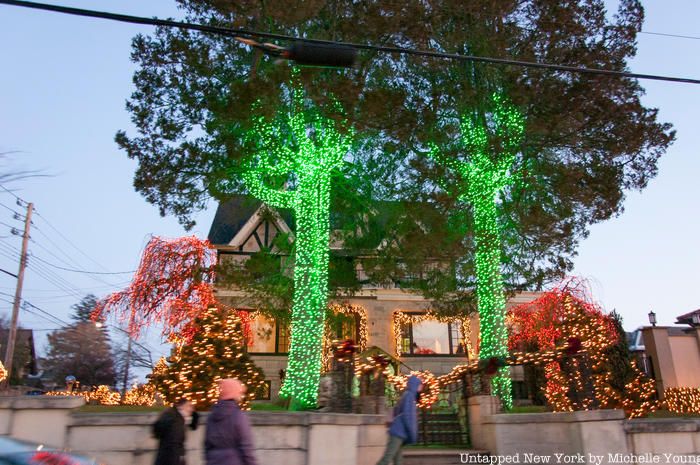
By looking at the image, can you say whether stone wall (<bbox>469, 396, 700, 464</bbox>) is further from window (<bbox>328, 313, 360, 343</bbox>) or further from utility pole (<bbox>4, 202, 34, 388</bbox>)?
utility pole (<bbox>4, 202, 34, 388</bbox>)

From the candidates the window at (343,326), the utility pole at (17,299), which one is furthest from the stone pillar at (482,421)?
the utility pole at (17,299)

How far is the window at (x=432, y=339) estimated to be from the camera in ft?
89.5

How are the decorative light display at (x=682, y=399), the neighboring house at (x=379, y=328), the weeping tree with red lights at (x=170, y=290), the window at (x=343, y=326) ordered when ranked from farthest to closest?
the neighboring house at (x=379, y=328), the decorative light display at (x=682, y=399), the window at (x=343, y=326), the weeping tree with red lights at (x=170, y=290)

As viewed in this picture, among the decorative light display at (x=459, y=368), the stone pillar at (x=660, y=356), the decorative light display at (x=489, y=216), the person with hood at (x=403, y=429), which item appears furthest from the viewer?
the stone pillar at (x=660, y=356)

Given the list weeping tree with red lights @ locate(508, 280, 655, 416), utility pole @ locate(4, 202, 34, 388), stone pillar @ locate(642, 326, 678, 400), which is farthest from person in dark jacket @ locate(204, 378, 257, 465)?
stone pillar @ locate(642, 326, 678, 400)

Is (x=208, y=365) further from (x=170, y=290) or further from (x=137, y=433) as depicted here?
(x=170, y=290)

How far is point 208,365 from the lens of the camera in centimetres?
1331

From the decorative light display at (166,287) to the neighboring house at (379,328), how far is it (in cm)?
535

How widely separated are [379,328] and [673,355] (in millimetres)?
14695

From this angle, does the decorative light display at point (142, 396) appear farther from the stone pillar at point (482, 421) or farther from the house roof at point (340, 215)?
the stone pillar at point (482, 421)

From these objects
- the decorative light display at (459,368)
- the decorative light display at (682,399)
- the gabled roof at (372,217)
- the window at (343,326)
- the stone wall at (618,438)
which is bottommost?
the stone wall at (618,438)

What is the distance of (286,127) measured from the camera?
58.8 ft

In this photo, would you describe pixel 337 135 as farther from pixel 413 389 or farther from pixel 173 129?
pixel 413 389

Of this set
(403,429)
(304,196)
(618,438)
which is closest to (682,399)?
(618,438)
